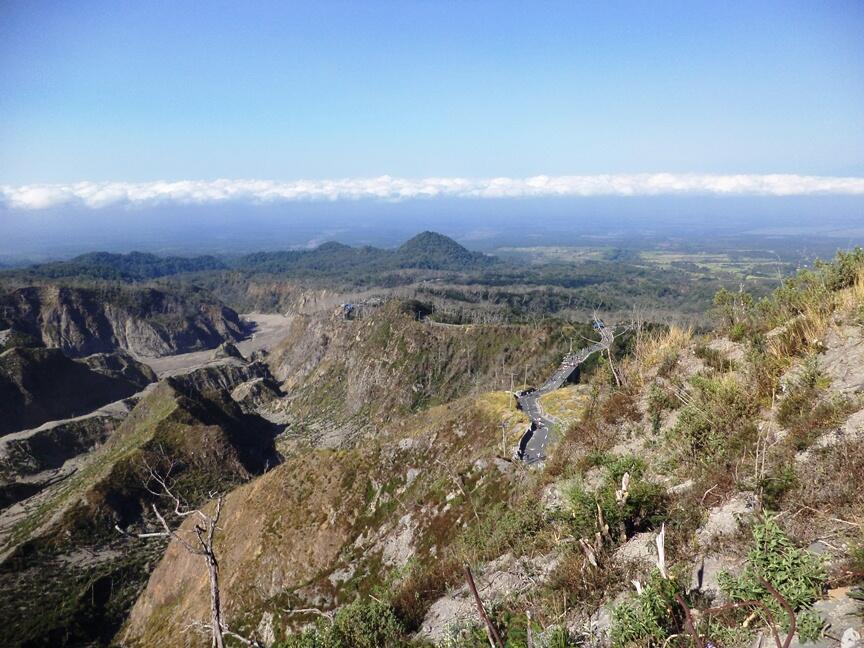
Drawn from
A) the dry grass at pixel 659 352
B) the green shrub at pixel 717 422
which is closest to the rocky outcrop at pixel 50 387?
the dry grass at pixel 659 352

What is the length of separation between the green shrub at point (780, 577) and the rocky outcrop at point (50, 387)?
430 ft

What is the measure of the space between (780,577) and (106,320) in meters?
211

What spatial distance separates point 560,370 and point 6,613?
68.8 meters

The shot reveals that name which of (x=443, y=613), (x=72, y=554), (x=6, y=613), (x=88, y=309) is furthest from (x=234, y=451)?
(x=88, y=309)

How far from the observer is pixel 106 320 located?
172 metres

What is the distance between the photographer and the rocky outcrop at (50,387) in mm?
99188

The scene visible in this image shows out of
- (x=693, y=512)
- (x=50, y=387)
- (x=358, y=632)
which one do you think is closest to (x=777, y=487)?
(x=693, y=512)

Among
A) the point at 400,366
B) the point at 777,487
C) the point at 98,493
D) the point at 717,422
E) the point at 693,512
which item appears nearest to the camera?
the point at 777,487

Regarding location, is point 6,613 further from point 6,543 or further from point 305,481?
point 305,481

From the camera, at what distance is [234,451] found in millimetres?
77312

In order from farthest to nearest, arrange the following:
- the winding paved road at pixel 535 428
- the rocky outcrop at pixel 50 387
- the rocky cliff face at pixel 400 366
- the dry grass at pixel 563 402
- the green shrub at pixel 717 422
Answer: the rocky outcrop at pixel 50 387 < the rocky cliff face at pixel 400 366 < the dry grass at pixel 563 402 < the winding paved road at pixel 535 428 < the green shrub at pixel 717 422

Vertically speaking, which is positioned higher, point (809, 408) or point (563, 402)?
point (809, 408)

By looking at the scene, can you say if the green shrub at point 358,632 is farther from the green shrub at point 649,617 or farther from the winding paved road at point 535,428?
the winding paved road at point 535,428

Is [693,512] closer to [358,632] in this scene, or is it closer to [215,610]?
[358,632]
